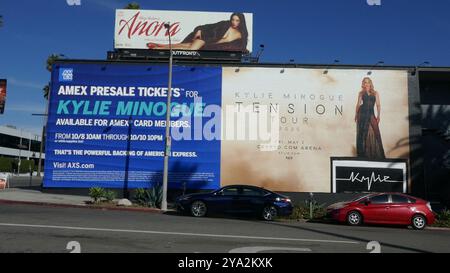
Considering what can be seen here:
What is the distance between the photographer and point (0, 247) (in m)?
9.35

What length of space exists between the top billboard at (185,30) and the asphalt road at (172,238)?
1456 cm

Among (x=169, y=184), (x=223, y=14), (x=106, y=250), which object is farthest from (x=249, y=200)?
(x=223, y=14)

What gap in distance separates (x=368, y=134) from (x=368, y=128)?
1.07 ft

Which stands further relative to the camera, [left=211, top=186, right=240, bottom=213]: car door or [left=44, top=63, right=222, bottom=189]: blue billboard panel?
[left=44, top=63, right=222, bottom=189]: blue billboard panel

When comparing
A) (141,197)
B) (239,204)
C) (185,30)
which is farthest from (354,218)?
(185,30)

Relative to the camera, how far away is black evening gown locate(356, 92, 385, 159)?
1013 inches

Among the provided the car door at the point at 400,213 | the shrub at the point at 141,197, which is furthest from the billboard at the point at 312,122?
the car door at the point at 400,213

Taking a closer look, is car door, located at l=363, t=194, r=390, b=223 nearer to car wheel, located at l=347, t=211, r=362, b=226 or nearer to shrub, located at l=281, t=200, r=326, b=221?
car wheel, located at l=347, t=211, r=362, b=226

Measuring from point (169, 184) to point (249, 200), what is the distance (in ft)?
25.9

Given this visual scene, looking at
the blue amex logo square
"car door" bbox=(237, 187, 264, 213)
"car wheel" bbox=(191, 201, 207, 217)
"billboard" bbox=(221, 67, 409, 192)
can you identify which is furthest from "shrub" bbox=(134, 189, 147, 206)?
the blue amex logo square

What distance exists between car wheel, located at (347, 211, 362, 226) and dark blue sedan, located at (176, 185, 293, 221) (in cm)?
231

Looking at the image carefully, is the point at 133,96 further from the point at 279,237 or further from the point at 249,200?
the point at 279,237

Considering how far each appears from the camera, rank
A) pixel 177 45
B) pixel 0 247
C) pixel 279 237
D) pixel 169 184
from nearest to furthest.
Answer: pixel 0 247, pixel 279 237, pixel 169 184, pixel 177 45

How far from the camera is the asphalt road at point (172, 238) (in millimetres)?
9984
